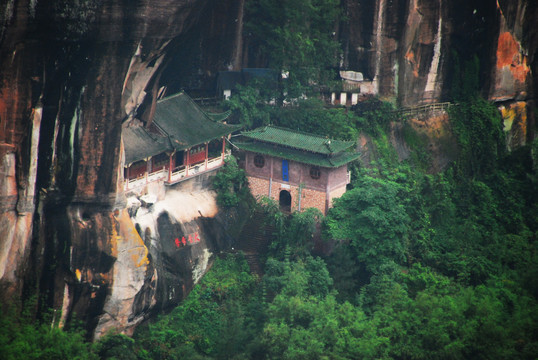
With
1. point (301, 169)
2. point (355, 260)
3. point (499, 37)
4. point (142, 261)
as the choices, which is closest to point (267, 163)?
point (301, 169)

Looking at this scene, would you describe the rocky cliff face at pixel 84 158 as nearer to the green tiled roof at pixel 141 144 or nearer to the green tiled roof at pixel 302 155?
the green tiled roof at pixel 141 144

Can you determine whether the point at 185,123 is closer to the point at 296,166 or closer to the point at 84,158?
the point at 296,166

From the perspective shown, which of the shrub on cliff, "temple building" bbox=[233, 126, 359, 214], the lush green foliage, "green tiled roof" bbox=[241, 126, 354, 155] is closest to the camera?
"green tiled roof" bbox=[241, 126, 354, 155]

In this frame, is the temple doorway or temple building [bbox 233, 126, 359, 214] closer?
temple building [bbox 233, 126, 359, 214]

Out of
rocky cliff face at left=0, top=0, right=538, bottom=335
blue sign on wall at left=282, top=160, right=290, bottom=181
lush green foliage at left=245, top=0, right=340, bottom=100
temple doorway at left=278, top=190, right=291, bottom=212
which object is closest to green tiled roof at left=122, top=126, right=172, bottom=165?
rocky cliff face at left=0, top=0, right=538, bottom=335

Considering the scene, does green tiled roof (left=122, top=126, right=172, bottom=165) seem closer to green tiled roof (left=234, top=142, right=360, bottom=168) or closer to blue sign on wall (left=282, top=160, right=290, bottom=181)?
green tiled roof (left=234, top=142, right=360, bottom=168)

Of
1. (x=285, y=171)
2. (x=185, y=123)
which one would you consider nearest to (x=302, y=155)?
(x=285, y=171)
